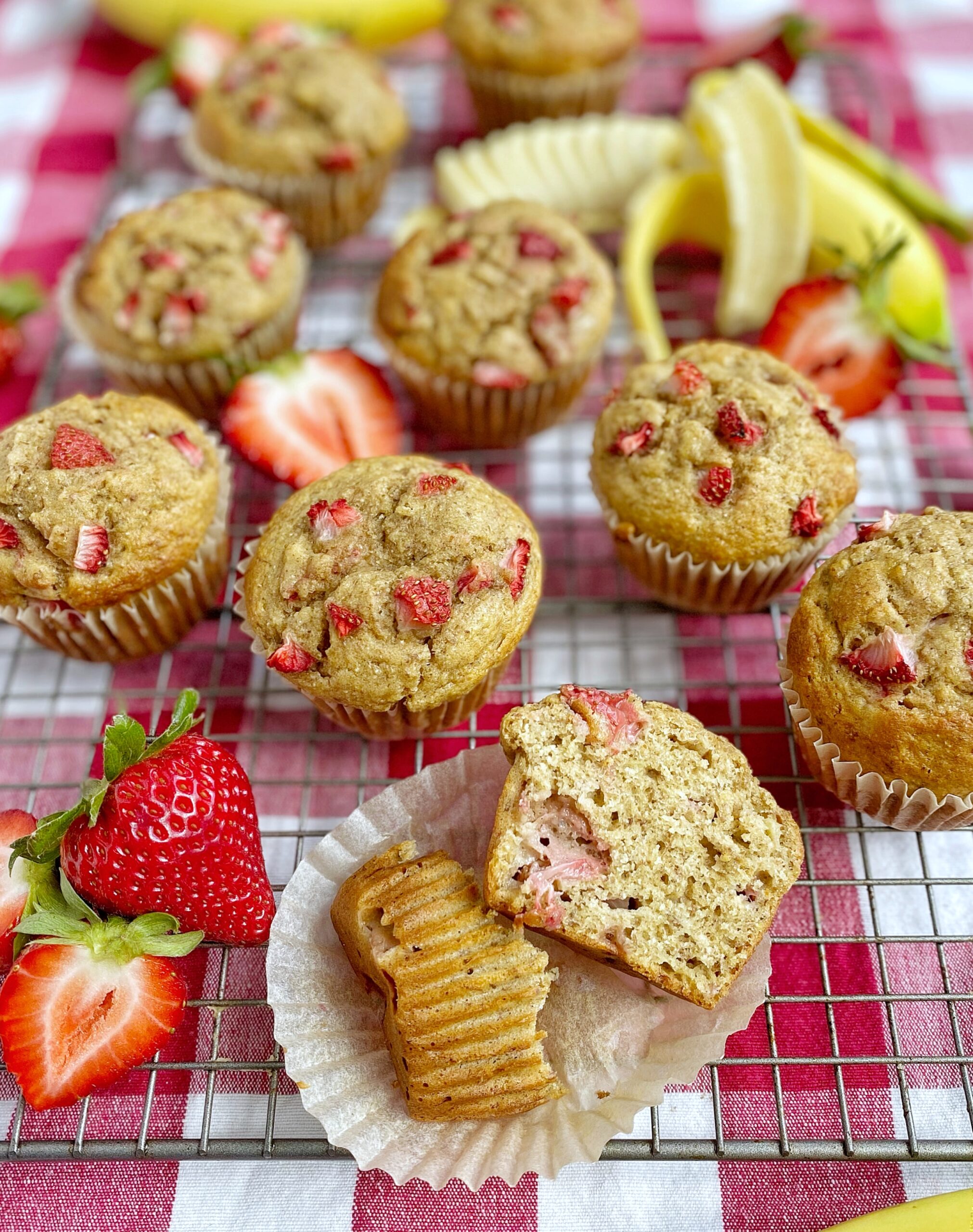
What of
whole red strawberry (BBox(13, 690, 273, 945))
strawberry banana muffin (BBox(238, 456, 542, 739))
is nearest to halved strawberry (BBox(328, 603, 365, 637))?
strawberry banana muffin (BBox(238, 456, 542, 739))

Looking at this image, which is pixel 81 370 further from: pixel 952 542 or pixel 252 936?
pixel 952 542

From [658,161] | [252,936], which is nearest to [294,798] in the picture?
[252,936]

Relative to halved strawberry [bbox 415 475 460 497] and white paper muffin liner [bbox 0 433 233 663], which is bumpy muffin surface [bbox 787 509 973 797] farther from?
white paper muffin liner [bbox 0 433 233 663]

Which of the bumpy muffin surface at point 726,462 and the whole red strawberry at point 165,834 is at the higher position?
the bumpy muffin surface at point 726,462

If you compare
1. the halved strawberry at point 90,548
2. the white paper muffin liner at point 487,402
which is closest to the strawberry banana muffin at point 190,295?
the white paper muffin liner at point 487,402

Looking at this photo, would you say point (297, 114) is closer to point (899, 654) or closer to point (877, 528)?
point (877, 528)

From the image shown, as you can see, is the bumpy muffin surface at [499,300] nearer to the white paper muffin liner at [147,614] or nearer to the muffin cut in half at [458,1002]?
the white paper muffin liner at [147,614]
